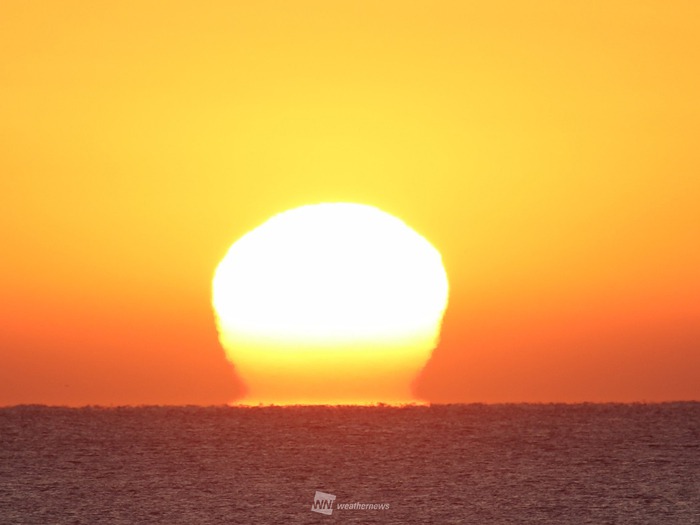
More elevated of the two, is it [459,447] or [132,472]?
[459,447]

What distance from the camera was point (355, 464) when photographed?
44.0ft

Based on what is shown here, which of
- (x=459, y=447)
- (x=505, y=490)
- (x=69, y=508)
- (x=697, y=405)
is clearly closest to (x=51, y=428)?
(x=69, y=508)

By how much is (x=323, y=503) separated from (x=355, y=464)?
164 centimetres

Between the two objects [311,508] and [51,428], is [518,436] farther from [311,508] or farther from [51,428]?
[51,428]

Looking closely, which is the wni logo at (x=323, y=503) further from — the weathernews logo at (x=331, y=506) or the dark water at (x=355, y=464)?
the dark water at (x=355, y=464)

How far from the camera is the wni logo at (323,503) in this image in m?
11.6

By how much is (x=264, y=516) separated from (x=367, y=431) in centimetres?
391

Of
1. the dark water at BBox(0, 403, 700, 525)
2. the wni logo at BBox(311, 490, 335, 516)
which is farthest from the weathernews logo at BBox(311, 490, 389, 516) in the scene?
the dark water at BBox(0, 403, 700, 525)

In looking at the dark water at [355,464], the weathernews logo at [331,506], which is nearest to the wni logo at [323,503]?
the weathernews logo at [331,506]

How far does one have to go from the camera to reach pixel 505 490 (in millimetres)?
12273

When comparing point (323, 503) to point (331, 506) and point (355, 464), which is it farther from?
point (355, 464)

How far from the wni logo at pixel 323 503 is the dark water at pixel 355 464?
11 cm

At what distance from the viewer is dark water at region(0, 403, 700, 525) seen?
11.5 meters

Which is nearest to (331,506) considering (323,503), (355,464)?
(323,503)
